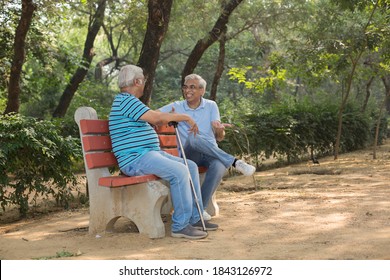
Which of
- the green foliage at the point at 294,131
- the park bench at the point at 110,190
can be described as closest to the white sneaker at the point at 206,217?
the park bench at the point at 110,190

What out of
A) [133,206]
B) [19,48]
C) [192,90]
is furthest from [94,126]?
[19,48]

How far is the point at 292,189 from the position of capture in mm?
9367

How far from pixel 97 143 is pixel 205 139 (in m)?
1.21

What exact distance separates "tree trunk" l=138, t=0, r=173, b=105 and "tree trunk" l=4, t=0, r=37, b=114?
221cm

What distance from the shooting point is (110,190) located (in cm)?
623

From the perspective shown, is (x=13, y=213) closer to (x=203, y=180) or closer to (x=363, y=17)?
(x=203, y=180)

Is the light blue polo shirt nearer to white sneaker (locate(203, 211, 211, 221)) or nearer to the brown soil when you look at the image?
white sneaker (locate(203, 211, 211, 221))

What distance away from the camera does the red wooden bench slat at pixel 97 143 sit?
612 centimetres

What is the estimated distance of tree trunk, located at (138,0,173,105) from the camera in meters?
10.4

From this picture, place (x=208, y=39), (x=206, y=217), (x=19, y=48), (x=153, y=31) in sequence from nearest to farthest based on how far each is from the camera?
(x=206, y=217) → (x=153, y=31) → (x=19, y=48) → (x=208, y=39)

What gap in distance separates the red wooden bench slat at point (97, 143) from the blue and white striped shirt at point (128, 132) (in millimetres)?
200

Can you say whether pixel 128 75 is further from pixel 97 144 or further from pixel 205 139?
pixel 205 139

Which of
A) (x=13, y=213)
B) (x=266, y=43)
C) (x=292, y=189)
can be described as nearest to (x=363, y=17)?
(x=266, y=43)

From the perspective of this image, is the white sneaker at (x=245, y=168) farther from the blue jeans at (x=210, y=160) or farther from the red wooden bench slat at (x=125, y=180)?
the red wooden bench slat at (x=125, y=180)
